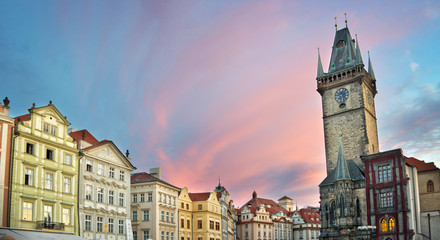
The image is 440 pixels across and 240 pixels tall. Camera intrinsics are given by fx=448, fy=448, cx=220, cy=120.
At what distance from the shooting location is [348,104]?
251ft

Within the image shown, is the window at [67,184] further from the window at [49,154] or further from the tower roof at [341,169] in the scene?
the tower roof at [341,169]

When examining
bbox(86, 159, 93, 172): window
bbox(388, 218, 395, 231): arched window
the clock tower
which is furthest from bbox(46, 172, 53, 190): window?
the clock tower

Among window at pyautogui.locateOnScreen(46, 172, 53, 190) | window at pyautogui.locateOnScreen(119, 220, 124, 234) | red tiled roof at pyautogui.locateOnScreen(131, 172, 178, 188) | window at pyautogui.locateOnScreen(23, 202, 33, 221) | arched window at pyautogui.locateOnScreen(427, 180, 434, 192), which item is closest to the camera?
window at pyautogui.locateOnScreen(23, 202, 33, 221)

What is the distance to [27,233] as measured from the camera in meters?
35.4

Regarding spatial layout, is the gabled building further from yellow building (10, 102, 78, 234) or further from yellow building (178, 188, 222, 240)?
yellow building (10, 102, 78, 234)

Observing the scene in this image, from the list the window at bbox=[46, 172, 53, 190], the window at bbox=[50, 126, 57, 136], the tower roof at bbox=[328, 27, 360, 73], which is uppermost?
the tower roof at bbox=[328, 27, 360, 73]

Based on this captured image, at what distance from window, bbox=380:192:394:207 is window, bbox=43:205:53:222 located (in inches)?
1750

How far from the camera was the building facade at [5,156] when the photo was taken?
1377 inches

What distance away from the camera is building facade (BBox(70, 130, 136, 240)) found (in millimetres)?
44625

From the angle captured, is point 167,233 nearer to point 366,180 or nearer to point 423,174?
point 366,180

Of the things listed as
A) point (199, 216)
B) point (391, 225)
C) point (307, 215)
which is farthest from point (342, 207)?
point (307, 215)

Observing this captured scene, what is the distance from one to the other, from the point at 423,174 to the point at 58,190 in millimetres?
52464

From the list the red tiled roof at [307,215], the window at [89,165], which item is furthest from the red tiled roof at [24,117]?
the red tiled roof at [307,215]

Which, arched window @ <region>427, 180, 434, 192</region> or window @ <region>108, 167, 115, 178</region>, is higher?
window @ <region>108, 167, 115, 178</region>
